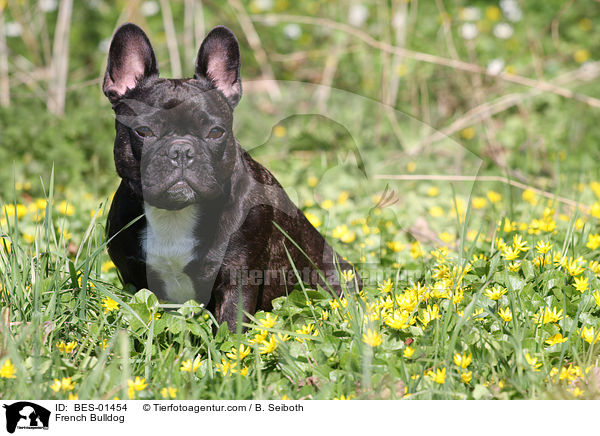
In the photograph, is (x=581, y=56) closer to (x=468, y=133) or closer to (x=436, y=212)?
(x=468, y=133)

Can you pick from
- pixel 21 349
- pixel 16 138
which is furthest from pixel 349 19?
pixel 21 349

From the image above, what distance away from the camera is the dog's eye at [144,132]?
2.25m

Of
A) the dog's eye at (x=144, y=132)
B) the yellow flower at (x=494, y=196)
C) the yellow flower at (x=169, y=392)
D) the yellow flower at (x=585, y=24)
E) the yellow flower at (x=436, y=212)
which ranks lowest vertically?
the yellow flower at (x=169, y=392)

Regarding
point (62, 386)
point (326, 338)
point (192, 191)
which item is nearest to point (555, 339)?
point (326, 338)

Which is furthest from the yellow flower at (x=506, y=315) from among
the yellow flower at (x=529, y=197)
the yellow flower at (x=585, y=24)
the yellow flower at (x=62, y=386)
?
the yellow flower at (x=585, y=24)

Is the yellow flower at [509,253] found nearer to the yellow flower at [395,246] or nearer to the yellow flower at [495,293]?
the yellow flower at [495,293]

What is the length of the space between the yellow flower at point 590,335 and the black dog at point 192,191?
41.5 inches

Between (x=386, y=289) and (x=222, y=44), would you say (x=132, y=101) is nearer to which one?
(x=222, y=44)

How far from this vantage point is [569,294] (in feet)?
8.51

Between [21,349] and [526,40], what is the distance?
5912 mm

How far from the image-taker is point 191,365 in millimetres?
2182

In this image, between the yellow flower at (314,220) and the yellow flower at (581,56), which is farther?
the yellow flower at (581,56)

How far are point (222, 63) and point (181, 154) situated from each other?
1.27 ft

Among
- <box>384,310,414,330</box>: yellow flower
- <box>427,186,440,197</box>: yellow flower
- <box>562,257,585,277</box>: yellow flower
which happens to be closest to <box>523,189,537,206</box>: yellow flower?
<box>427,186,440,197</box>: yellow flower
